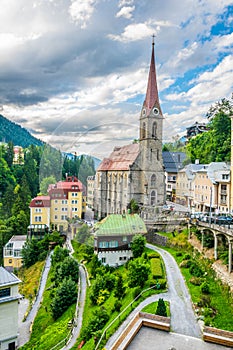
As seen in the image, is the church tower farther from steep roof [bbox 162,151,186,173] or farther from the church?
steep roof [bbox 162,151,186,173]

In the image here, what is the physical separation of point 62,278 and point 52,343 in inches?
191

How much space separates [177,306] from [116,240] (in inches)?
225

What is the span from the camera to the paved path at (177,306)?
9278 millimetres

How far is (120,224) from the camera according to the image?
12812mm

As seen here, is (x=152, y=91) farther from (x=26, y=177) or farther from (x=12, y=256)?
(x=26, y=177)

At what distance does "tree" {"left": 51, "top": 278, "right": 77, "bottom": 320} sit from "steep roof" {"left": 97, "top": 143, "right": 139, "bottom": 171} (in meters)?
9.15

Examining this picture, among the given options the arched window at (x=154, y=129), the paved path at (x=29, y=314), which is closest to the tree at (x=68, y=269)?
the paved path at (x=29, y=314)

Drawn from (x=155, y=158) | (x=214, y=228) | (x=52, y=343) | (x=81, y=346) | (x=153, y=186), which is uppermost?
(x=155, y=158)

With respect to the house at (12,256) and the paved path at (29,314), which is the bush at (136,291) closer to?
the paved path at (29,314)

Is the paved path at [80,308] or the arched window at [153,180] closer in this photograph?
the arched window at [153,180]

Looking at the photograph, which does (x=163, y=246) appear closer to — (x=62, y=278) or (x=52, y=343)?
(x=62, y=278)

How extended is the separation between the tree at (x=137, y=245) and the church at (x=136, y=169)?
16.8ft

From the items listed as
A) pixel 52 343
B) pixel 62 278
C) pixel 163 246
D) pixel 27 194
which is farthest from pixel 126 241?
pixel 27 194

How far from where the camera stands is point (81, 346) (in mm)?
10828
